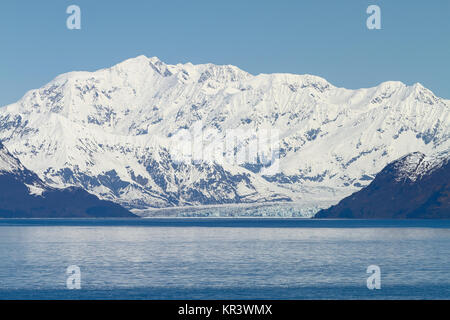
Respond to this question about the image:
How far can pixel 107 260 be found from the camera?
597ft

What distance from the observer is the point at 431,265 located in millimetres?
169375
